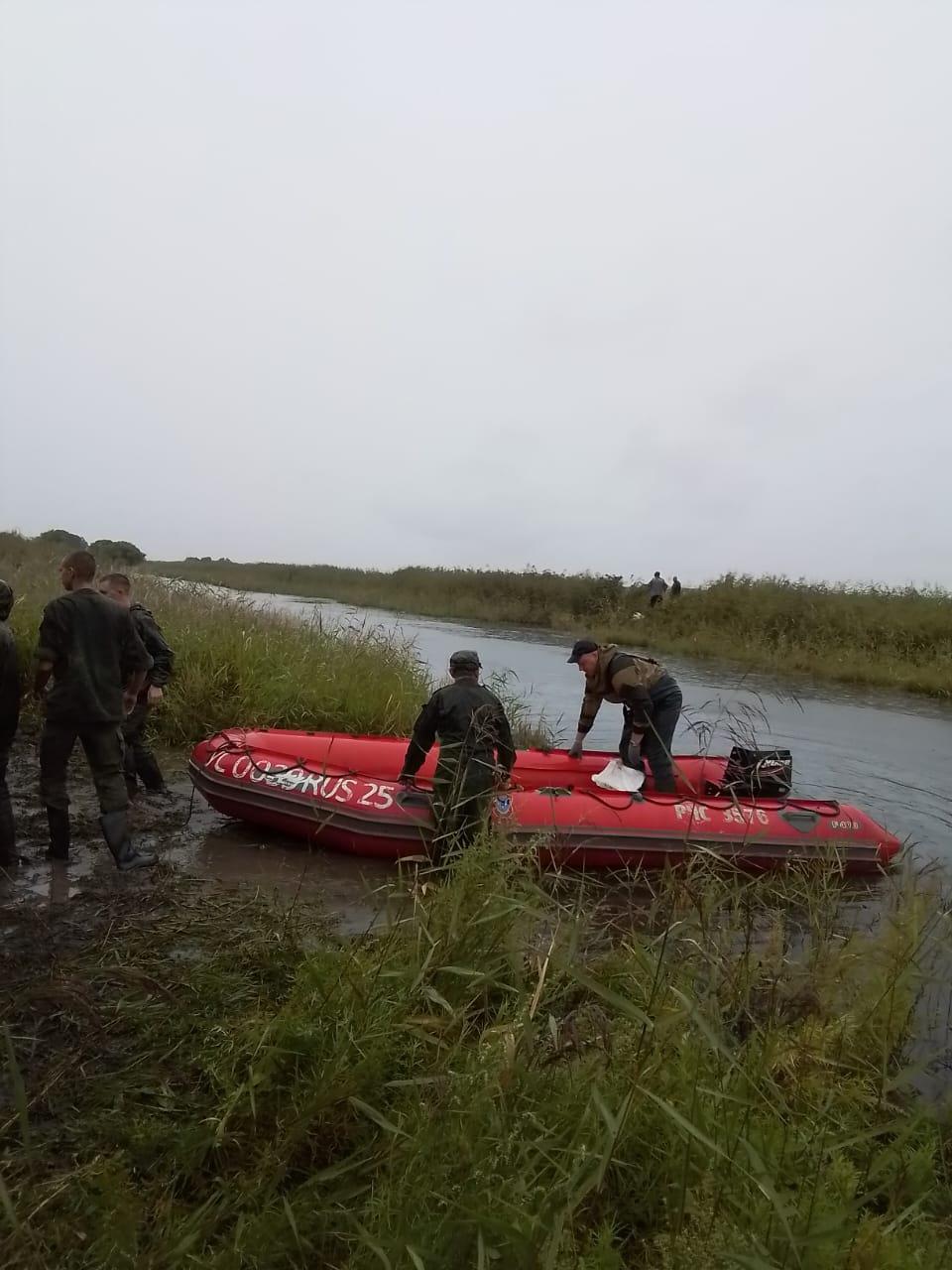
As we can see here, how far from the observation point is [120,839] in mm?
4445

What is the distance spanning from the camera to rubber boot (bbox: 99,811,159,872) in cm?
443

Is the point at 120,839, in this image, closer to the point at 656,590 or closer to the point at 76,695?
the point at 76,695

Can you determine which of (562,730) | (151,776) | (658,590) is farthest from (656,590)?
(151,776)

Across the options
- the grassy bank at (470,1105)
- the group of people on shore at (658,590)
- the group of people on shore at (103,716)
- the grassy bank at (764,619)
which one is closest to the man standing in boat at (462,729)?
the group of people on shore at (103,716)

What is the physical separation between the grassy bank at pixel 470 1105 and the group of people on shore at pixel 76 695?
4.47ft

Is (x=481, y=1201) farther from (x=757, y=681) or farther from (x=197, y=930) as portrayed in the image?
(x=757, y=681)

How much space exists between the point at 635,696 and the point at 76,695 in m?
3.78

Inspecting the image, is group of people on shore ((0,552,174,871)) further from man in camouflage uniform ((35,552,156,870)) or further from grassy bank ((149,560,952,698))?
grassy bank ((149,560,952,698))

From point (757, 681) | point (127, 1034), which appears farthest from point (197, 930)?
point (757, 681)

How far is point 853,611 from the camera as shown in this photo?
19938mm

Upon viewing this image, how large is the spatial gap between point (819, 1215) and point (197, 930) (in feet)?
8.76

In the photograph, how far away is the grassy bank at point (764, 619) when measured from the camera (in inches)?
707

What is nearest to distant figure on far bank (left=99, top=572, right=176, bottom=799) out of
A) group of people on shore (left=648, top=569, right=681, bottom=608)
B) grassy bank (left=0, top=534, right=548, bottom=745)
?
grassy bank (left=0, top=534, right=548, bottom=745)

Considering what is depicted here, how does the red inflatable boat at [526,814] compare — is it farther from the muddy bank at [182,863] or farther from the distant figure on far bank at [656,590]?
the distant figure on far bank at [656,590]
